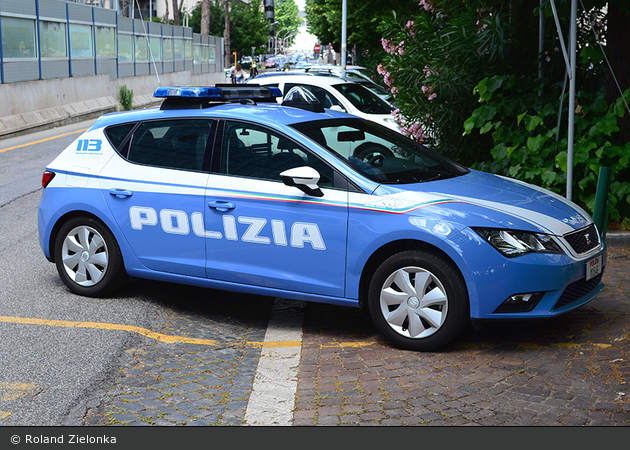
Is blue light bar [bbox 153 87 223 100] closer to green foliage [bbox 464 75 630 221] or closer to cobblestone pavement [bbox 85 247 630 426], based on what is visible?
cobblestone pavement [bbox 85 247 630 426]

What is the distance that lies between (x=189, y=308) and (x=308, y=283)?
1445mm

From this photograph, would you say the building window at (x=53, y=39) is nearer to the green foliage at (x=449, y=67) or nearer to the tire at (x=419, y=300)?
the green foliage at (x=449, y=67)

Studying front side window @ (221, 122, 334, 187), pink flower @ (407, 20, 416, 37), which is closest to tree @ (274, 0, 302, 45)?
pink flower @ (407, 20, 416, 37)

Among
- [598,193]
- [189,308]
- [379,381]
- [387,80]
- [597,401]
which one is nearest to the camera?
[597,401]

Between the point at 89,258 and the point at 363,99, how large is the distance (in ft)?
27.6

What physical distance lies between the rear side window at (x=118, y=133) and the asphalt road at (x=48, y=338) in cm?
130

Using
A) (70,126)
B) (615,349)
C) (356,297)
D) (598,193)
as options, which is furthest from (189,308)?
(70,126)

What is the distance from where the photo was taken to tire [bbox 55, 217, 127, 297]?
6.27 metres

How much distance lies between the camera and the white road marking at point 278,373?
167 inches

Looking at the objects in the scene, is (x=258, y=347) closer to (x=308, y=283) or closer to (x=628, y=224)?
(x=308, y=283)

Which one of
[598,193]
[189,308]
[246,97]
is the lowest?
[189,308]

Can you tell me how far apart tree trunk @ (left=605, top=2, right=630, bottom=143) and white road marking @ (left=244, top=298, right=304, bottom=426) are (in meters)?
4.55

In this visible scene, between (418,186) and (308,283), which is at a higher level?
(418,186)

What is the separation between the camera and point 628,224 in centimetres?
852
